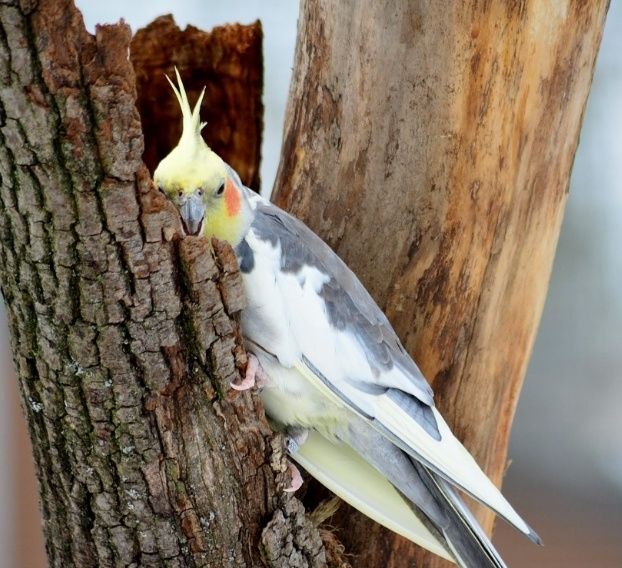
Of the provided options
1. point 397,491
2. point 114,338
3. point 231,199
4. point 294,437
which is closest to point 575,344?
point 397,491

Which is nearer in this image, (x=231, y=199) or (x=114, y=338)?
(x=114, y=338)

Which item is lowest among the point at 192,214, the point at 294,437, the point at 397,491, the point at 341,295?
the point at 397,491

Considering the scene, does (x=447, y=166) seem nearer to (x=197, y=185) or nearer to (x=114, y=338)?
(x=197, y=185)

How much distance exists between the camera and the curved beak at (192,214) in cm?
129

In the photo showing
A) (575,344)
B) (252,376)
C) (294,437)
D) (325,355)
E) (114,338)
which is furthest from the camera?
(575,344)

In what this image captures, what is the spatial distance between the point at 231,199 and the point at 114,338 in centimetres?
37

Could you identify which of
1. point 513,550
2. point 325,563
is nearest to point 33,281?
point 325,563

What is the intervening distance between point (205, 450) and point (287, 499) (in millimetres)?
212

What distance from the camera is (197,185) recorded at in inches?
51.3

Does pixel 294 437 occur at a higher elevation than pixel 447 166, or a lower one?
lower

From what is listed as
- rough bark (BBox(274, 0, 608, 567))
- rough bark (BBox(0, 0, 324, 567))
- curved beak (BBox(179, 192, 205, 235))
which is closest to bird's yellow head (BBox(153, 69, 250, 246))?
curved beak (BBox(179, 192, 205, 235))

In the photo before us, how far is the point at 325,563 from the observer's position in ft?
4.89

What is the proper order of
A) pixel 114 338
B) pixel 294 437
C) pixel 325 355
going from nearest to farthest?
pixel 114 338 < pixel 325 355 < pixel 294 437

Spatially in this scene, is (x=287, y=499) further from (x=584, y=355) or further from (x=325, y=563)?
(x=584, y=355)
